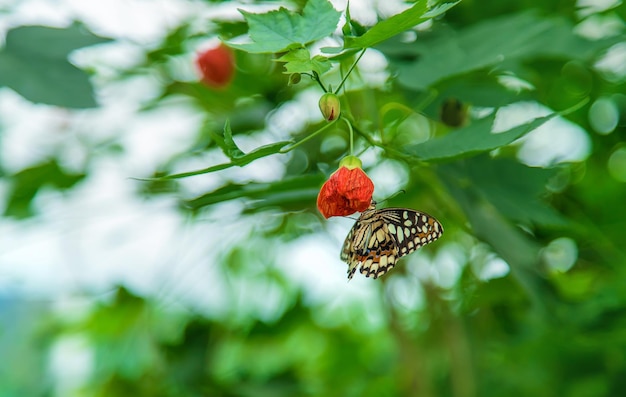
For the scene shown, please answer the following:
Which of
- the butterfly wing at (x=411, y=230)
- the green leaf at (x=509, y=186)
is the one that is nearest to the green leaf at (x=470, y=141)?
the butterfly wing at (x=411, y=230)

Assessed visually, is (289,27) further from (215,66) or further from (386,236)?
(215,66)

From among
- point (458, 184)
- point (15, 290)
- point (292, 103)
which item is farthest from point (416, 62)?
point (15, 290)

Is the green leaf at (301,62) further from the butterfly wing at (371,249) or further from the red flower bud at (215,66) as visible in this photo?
the red flower bud at (215,66)

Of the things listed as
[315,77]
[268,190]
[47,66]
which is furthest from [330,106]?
[47,66]

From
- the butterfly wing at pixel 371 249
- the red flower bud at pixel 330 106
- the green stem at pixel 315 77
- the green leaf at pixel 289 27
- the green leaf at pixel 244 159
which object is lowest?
the butterfly wing at pixel 371 249

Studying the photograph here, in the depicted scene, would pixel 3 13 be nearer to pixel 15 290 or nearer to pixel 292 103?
pixel 292 103

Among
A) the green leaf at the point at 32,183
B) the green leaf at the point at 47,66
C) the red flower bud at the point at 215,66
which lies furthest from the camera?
the green leaf at the point at 32,183

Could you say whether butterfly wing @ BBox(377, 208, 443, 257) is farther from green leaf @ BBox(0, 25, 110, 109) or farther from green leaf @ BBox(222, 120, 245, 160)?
green leaf @ BBox(0, 25, 110, 109)
